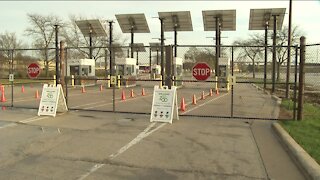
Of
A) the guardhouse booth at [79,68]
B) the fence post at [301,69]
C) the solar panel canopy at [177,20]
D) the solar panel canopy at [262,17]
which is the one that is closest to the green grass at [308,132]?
the fence post at [301,69]

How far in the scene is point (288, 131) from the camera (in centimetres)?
886

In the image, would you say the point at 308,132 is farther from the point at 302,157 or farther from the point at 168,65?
the point at 168,65

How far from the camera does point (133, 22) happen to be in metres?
35.8

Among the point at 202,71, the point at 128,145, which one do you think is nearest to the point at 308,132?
the point at 202,71

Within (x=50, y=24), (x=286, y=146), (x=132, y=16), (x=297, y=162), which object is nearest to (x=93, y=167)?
(x=297, y=162)

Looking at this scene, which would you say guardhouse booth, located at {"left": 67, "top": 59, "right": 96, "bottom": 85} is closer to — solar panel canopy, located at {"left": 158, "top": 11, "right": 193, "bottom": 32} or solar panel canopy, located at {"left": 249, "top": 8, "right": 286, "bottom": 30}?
solar panel canopy, located at {"left": 158, "top": 11, "right": 193, "bottom": 32}

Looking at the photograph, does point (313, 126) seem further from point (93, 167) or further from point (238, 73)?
point (238, 73)

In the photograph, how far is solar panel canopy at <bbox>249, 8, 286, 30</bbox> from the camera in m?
28.3

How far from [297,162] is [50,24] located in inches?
2081

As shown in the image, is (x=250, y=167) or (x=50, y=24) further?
(x=50, y=24)

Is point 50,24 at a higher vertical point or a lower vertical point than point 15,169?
higher

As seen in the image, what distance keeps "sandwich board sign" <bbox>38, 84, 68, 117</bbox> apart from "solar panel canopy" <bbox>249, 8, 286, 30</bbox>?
796 inches

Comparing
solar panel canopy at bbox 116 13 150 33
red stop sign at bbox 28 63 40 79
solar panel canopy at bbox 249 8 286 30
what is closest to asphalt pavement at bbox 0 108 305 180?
red stop sign at bbox 28 63 40 79

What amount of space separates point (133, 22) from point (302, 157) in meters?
31.2
